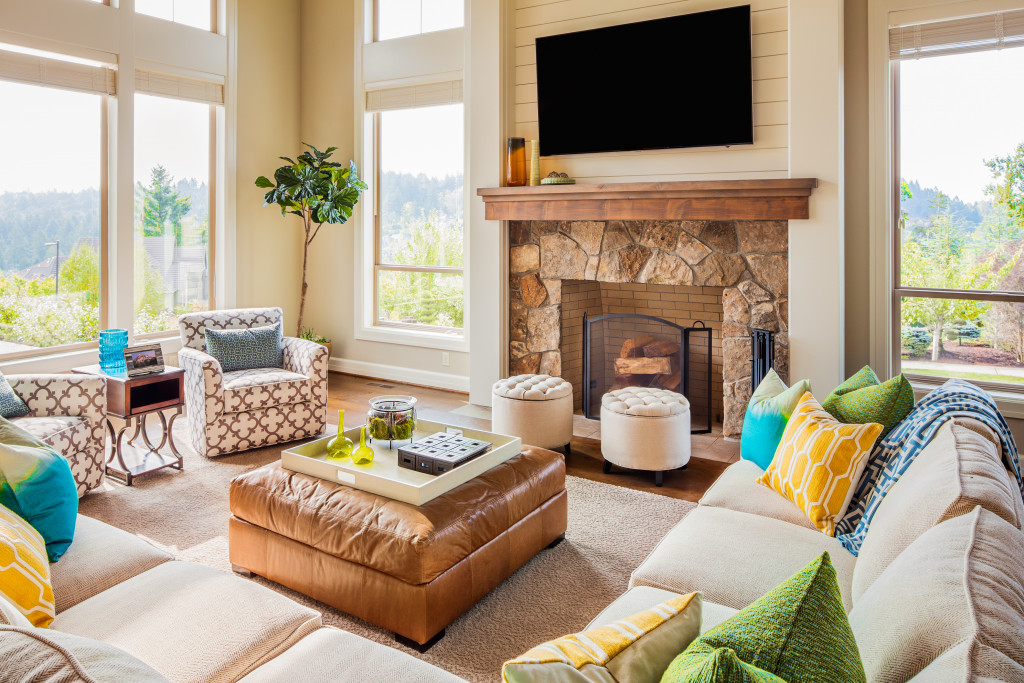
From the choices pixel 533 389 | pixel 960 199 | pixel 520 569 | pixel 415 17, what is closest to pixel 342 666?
pixel 520 569

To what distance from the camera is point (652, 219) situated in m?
4.32

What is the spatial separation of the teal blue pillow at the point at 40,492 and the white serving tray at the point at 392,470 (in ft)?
2.55

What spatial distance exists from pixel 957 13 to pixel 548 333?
2961 millimetres

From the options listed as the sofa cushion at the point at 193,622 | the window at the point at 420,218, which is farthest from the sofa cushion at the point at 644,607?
the window at the point at 420,218

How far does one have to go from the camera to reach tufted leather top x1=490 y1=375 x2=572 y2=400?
391cm

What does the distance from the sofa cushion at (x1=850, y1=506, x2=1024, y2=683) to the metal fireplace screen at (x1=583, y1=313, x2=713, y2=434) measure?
3224 mm

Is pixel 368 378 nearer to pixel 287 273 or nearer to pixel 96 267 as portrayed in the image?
pixel 287 273

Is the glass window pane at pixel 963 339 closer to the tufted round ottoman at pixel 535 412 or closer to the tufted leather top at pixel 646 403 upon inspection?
the tufted leather top at pixel 646 403

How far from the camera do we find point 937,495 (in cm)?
152

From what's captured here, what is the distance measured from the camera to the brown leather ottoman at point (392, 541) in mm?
2164

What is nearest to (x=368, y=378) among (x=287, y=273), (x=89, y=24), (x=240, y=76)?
(x=287, y=273)

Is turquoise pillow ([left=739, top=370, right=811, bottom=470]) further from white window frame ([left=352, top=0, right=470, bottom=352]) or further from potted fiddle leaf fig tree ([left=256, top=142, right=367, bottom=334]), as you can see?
potted fiddle leaf fig tree ([left=256, top=142, right=367, bottom=334])

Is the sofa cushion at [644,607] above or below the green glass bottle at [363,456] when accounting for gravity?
below

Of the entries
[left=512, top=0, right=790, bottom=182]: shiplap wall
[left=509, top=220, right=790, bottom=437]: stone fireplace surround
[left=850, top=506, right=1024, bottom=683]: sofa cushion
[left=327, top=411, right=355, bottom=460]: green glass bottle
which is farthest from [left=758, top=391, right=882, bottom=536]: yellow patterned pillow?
[left=512, top=0, right=790, bottom=182]: shiplap wall
